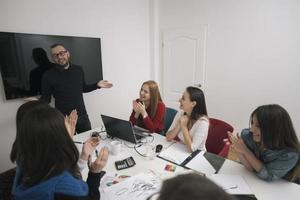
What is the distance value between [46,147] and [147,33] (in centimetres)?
332

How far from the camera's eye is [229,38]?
2.98 meters

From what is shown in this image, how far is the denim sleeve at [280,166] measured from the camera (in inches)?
43.1

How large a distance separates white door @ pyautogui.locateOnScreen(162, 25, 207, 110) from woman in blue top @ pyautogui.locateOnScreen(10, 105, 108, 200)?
2.91 metres

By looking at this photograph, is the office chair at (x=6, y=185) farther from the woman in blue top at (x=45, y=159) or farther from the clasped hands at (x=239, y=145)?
the clasped hands at (x=239, y=145)

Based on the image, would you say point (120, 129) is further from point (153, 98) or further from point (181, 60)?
point (181, 60)

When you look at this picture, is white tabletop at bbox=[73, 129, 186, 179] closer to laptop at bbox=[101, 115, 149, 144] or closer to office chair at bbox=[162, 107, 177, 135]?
laptop at bbox=[101, 115, 149, 144]

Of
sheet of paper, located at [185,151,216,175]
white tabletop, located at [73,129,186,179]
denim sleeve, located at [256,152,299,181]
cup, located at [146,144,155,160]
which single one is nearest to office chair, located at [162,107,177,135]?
white tabletop, located at [73,129,186,179]

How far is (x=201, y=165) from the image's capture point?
1.32 m

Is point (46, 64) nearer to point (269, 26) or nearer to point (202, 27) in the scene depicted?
point (202, 27)

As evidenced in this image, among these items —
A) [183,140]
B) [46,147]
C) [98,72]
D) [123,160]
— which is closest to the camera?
[46,147]

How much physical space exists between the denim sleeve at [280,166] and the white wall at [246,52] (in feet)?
6.40

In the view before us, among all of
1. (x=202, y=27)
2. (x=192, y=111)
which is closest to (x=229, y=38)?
(x=202, y=27)

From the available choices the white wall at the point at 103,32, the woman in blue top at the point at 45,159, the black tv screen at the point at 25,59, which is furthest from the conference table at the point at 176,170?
the white wall at the point at 103,32

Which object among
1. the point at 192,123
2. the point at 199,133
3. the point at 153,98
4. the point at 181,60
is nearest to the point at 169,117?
the point at 153,98
